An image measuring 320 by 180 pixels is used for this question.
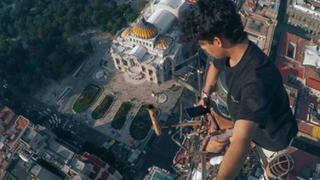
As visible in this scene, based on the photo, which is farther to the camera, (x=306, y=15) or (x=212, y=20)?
(x=306, y=15)

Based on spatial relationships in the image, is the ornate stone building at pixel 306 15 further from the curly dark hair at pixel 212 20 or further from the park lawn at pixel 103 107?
the curly dark hair at pixel 212 20

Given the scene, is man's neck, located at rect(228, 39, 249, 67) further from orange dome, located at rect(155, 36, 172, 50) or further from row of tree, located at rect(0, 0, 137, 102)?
row of tree, located at rect(0, 0, 137, 102)

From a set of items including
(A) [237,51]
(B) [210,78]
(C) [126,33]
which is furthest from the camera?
(C) [126,33]

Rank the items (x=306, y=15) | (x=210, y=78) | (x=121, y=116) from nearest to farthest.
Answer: (x=210, y=78)
(x=121, y=116)
(x=306, y=15)

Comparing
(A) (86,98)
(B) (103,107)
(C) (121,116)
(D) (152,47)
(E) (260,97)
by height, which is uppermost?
(E) (260,97)

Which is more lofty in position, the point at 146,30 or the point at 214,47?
the point at 214,47

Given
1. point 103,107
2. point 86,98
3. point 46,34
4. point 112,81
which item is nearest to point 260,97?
point 103,107

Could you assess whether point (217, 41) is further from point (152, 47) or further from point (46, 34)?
point (46, 34)

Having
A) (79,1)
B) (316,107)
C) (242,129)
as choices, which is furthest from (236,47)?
(79,1)
